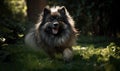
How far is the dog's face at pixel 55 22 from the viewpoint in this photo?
31.1 ft

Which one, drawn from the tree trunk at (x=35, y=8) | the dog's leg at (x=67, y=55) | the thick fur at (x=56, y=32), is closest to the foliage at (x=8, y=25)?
the tree trunk at (x=35, y=8)

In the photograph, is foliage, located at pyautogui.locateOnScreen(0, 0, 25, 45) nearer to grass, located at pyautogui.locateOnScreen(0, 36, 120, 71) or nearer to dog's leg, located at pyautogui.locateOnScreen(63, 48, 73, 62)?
grass, located at pyautogui.locateOnScreen(0, 36, 120, 71)

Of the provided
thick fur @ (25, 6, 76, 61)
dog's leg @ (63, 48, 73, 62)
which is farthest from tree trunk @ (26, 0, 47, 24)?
dog's leg @ (63, 48, 73, 62)

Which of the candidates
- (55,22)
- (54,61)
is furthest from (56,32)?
(54,61)

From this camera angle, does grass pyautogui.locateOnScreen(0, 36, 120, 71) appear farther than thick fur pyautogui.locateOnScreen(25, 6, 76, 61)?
No

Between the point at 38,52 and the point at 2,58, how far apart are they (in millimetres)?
1503

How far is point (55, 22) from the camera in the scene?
9.41m

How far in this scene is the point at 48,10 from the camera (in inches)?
383

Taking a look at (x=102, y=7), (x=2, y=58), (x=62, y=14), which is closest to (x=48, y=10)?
(x=62, y=14)

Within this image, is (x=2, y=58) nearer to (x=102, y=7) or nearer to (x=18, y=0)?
(x=102, y=7)

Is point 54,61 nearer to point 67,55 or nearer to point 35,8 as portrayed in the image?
point 67,55

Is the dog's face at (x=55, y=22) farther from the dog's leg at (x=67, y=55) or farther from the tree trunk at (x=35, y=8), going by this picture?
the tree trunk at (x=35, y=8)

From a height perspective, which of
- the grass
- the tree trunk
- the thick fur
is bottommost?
the grass

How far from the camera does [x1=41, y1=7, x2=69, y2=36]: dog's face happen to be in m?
9.48
